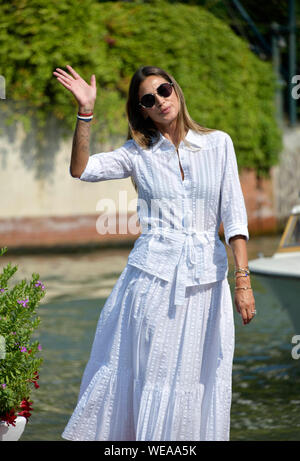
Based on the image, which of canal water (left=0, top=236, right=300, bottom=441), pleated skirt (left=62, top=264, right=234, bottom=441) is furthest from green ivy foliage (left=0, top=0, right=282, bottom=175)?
pleated skirt (left=62, top=264, right=234, bottom=441)

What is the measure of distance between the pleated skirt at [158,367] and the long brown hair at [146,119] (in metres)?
0.56

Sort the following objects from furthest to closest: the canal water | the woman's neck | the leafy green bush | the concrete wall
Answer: the concrete wall < the canal water < the leafy green bush < the woman's neck

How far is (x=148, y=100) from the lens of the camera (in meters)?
3.75

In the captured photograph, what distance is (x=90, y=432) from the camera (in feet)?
12.4

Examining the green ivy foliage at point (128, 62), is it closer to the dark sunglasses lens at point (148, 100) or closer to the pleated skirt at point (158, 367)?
the dark sunglasses lens at point (148, 100)

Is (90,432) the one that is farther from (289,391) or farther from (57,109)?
(57,109)

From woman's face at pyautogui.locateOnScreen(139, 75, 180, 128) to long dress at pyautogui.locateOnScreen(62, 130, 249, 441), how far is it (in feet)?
0.31

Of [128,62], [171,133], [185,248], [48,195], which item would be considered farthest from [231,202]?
[128,62]

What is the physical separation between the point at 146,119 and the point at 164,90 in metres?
0.21

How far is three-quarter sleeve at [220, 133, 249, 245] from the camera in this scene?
12.2 feet

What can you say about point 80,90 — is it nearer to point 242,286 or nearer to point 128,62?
point 242,286

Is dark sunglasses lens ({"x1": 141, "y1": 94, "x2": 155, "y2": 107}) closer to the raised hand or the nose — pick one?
the nose

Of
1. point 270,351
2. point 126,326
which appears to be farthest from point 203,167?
point 270,351

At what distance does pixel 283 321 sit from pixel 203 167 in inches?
227
